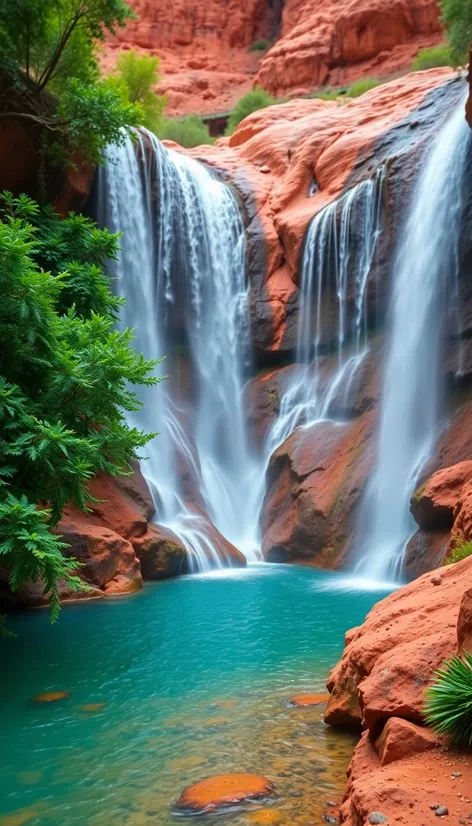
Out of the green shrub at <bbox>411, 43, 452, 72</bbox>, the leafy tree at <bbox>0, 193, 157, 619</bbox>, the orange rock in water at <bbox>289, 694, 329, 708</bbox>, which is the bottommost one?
the orange rock in water at <bbox>289, 694, 329, 708</bbox>

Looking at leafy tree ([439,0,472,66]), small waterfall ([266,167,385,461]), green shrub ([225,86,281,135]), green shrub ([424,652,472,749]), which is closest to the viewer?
green shrub ([424,652,472,749])

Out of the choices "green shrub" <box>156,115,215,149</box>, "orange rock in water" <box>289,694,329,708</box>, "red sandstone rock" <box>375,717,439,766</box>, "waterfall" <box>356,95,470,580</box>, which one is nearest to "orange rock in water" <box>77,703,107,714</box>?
"orange rock in water" <box>289,694,329,708</box>

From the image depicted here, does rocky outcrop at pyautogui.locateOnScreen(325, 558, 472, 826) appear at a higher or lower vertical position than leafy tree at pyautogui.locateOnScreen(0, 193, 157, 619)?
lower

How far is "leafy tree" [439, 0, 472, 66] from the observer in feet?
75.8

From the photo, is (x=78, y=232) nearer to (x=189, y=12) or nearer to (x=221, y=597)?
(x=221, y=597)

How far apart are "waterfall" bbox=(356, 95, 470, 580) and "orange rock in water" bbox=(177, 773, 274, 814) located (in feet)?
34.5

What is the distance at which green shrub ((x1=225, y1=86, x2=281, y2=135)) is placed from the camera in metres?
43.8

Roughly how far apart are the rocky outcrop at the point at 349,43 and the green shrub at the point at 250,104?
3045 millimetres

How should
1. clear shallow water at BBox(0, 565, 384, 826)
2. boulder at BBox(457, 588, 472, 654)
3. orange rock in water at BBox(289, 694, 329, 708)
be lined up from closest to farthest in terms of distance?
boulder at BBox(457, 588, 472, 654) < clear shallow water at BBox(0, 565, 384, 826) < orange rock in water at BBox(289, 694, 329, 708)

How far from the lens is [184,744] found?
6.26m

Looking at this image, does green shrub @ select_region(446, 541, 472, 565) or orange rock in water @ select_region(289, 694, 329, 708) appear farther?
green shrub @ select_region(446, 541, 472, 565)

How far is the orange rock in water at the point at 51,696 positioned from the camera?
7660mm

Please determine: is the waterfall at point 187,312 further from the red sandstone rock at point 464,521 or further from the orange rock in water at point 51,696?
the orange rock in water at point 51,696

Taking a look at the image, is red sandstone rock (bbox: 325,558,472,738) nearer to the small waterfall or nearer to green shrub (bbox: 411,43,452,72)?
the small waterfall
